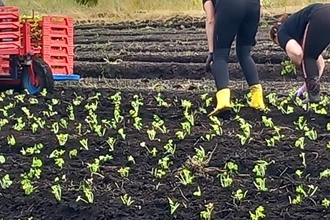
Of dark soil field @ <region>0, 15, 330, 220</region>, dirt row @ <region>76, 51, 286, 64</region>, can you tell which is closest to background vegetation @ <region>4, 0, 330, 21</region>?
dirt row @ <region>76, 51, 286, 64</region>

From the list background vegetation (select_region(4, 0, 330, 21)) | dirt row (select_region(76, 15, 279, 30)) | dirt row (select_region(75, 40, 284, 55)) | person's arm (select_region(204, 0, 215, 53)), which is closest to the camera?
person's arm (select_region(204, 0, 215, 53))

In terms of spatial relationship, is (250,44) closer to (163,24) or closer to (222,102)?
(222,102)

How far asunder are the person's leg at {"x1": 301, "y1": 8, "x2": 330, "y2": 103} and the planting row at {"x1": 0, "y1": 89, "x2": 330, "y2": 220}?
160 mm

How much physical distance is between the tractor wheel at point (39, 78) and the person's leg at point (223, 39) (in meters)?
2.56

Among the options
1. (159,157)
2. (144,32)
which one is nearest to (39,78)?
(159,157)

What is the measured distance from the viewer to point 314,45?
7.12 meters

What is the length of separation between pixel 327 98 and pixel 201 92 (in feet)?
4.39

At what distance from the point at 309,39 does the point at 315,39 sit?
0.05 meters

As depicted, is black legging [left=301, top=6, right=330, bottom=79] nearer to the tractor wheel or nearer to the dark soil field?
the dark soil field

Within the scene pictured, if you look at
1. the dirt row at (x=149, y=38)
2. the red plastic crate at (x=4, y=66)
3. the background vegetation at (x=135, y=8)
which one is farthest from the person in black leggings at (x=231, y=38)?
the background vegetation at (x=135, y=8)

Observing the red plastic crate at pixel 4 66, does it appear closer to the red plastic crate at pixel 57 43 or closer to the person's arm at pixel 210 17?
the red plastic crate at pixel 57 43

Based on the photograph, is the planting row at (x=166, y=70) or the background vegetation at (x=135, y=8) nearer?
the planting row at (x=166, y=70)

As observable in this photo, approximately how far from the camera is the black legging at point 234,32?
689 cm

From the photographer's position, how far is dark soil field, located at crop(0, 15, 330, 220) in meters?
4.85
